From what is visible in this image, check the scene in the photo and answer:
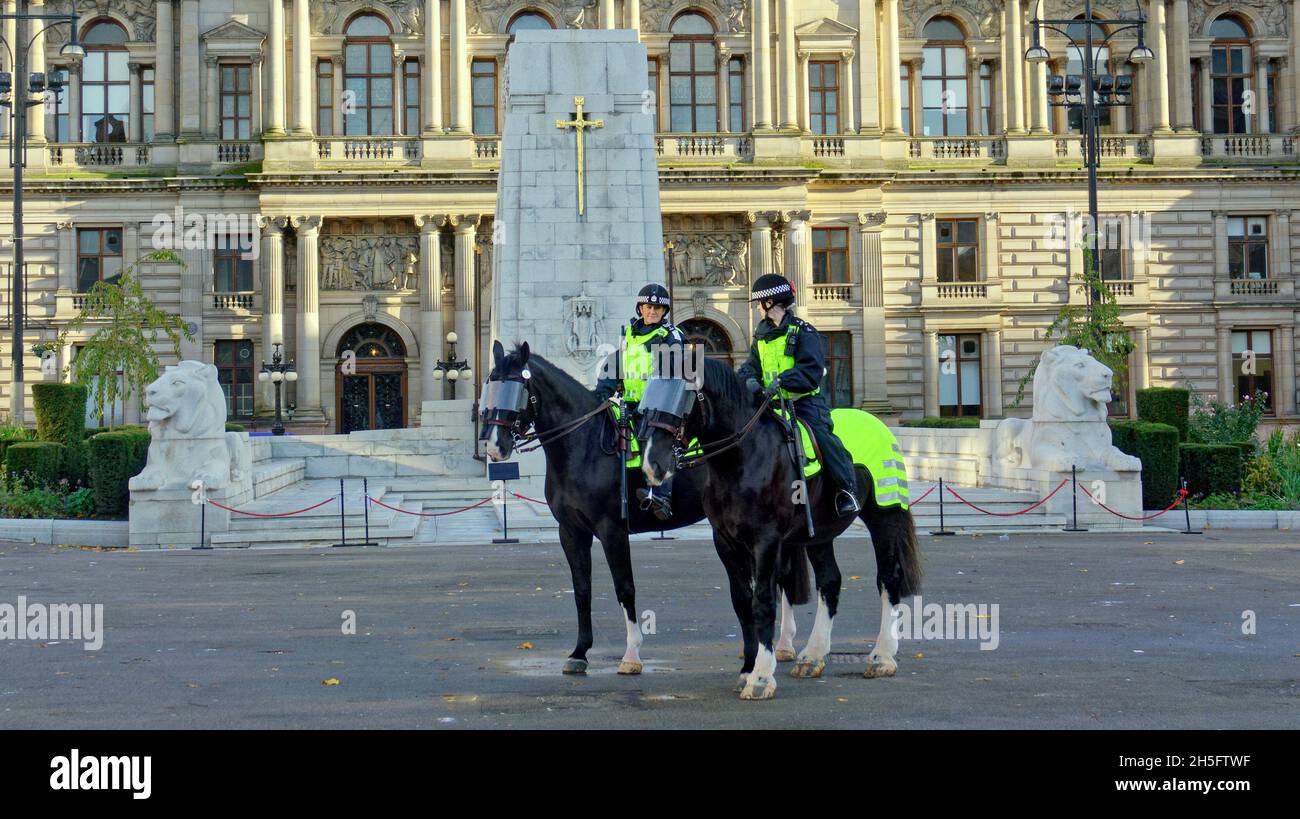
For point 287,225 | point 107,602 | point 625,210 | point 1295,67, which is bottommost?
point 107,602

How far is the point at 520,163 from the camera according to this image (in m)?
32.5

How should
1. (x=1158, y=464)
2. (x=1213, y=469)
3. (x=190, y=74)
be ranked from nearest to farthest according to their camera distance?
(x=1158, y=464) < (x=1213, y=469) < (x=190, y=74)

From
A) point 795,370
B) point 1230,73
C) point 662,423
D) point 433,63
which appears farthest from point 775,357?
point 1230,73

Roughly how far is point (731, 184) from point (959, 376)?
1209 centimetres

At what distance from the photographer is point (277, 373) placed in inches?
2127

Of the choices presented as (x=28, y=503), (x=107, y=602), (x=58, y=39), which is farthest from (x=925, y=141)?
(x=107, y=602)

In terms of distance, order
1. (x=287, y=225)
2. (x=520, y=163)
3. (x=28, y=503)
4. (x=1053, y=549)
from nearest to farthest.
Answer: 1. (x=1053, y=549)
2. (x=28, y=503)
3. (x=520, y=163)
4. (x=287, y=225)

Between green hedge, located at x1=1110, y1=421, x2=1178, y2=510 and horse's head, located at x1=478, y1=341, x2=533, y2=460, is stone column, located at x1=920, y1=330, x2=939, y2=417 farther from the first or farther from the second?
horse's head, located at x1=478, y1=341, x2=533, y2=460

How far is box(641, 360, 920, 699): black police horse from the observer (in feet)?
33.5

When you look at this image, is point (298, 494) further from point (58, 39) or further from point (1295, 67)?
point (1295, 67)

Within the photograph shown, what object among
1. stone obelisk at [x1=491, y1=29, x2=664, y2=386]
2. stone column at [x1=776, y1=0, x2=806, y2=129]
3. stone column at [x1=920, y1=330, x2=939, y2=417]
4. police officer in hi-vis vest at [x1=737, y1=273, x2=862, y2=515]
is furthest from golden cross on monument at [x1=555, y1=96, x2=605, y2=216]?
stone column at [x1=920, y1=330, x2=939, y2=417]

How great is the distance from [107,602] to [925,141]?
1977 inches

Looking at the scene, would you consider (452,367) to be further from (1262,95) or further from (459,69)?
(1262,95)

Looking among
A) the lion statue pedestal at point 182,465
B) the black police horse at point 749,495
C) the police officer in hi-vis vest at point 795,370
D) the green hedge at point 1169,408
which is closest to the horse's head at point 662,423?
the black police horse at point 749,495
